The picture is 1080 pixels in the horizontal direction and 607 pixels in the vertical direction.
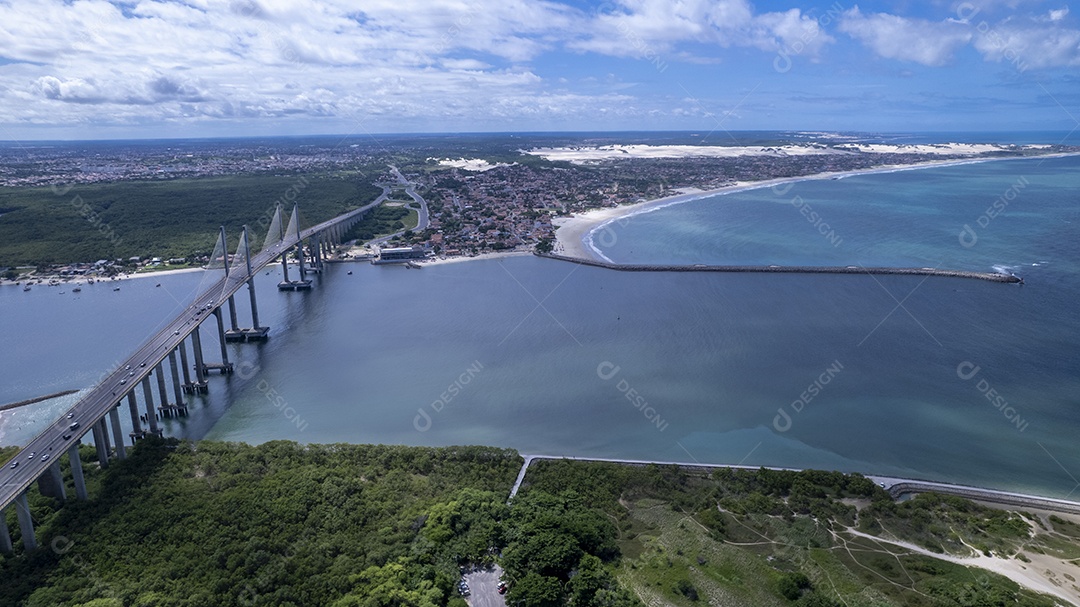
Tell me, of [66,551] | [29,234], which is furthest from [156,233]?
[66,551]

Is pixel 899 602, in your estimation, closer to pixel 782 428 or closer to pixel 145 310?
pixel 782 428

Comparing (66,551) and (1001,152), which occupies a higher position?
(1001,152)

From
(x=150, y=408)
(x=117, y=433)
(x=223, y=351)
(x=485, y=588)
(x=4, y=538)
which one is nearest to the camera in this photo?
(x=485, y=588)

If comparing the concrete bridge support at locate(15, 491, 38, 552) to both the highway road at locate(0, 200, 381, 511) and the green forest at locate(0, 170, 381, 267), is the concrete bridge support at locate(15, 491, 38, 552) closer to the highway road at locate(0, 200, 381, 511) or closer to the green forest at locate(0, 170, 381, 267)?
the highway road at locate(0, 200, 381, 511)

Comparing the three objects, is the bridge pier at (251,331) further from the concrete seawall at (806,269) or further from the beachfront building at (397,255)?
the concrete seawall at (806,269)

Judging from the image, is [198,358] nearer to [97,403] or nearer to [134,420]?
[134,420]

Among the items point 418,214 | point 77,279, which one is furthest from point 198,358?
point 418,214
